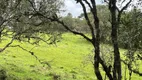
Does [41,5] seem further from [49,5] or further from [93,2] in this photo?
[93,2]

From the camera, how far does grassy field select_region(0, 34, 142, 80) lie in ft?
125

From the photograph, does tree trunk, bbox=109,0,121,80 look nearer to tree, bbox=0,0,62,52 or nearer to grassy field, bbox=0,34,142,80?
tree, bbox=0,0,62,52

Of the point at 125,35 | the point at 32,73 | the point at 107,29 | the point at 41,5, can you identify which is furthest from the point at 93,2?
the point at 32,73

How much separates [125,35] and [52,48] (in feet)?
164

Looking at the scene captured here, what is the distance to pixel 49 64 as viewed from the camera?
37969mm

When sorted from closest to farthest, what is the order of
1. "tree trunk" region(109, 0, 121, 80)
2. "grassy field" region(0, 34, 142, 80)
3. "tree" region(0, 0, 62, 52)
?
"tree trunk" region(109, 0, 121, 80)
"tree" region(0, 0, 62, 52)
"grassy field" region(0, 34, 142, 80)

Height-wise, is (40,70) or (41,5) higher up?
(41,5)

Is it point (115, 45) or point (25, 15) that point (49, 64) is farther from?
point (115, 45)

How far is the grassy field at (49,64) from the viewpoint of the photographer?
125 ft

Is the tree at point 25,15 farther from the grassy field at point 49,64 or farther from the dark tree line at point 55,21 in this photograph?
the grassy field at point 49,64

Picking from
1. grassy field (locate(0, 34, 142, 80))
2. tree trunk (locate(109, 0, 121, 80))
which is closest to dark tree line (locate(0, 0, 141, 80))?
tree trunk (locate(109, 0, 121, 80))

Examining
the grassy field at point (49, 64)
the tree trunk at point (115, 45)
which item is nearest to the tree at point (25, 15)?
the tree trunk at point (115, 45)

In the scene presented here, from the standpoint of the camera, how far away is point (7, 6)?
24203 millimetres

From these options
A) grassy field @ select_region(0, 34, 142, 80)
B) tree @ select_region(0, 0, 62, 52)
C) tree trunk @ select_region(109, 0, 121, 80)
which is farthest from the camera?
grassy field @ select_region(0, 34, 142, 80)
